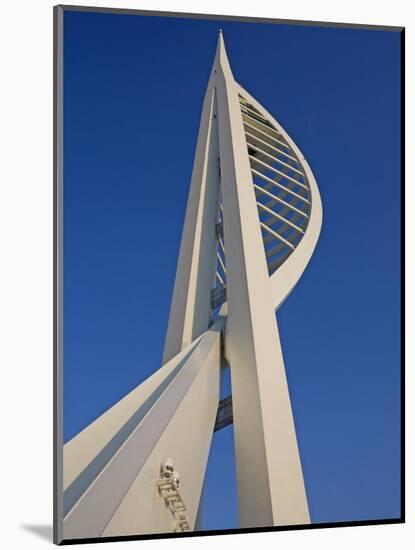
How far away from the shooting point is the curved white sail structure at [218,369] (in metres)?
3.88

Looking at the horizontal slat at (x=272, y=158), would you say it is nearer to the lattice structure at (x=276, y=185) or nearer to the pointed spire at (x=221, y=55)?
the lattice structure at (x=276, y=185)

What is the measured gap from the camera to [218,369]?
4387 mm

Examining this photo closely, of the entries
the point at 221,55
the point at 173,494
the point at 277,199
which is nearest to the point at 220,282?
the point at 277,199

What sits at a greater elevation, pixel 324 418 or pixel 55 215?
pixel 55 215

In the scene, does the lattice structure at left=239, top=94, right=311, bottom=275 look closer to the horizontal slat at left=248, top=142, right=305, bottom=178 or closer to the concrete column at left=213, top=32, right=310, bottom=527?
the horizontal slat at left=248, top=142, right=305, bottom=178

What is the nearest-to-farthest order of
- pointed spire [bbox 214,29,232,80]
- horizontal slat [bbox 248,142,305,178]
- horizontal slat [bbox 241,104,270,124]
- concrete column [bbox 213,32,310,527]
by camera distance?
concrete column [bbox 213,32,310,527] < pointed spire [bbox 214,29,232,80] < horizontal slat [bbox 241,104,270,124] < horizontal slat [bbox 248,142,305,178]

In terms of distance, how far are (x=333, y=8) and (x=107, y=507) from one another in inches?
77.6

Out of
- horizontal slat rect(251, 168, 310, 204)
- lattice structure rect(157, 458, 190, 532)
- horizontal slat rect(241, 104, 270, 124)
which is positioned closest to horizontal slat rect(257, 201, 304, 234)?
horizontal slat rect(251, 168, 310, 204)

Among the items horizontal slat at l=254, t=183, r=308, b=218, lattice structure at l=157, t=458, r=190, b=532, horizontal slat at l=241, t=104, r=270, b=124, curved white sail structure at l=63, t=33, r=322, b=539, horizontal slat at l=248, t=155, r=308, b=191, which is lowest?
lattice structure at l=157, t=458, r=190, b=532

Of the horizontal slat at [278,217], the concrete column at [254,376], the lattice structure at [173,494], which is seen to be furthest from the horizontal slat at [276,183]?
the lattice structure at [173,494]

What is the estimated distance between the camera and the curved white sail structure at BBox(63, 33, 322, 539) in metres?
3.88

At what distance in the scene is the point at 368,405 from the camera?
4430mm
